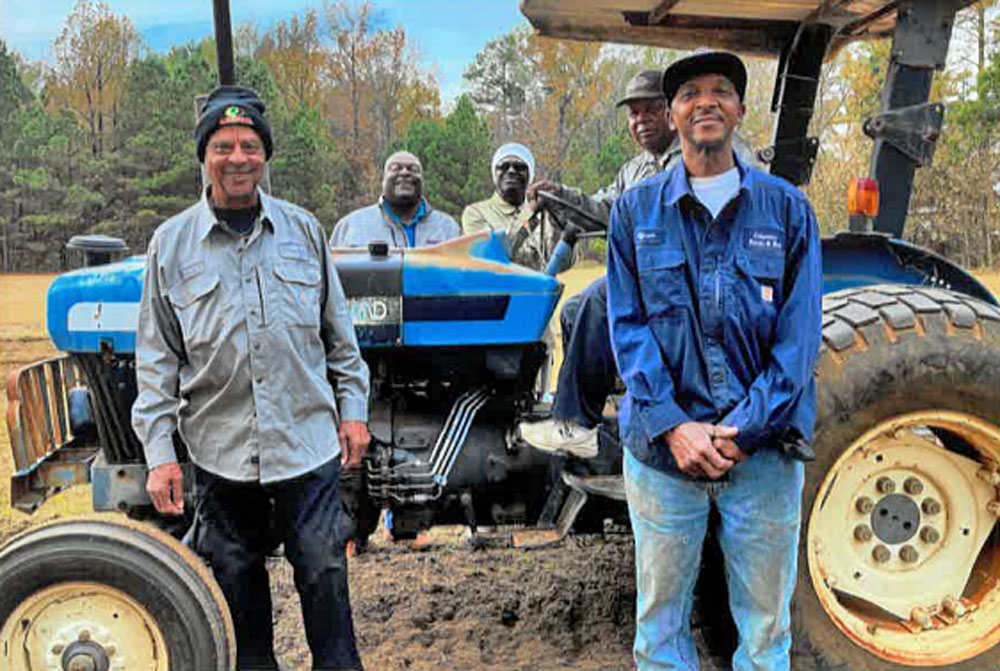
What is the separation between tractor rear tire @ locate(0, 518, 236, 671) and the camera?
8.31ft

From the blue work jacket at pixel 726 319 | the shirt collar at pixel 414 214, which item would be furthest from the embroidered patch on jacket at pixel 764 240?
the shirt collar at pixel 414 214

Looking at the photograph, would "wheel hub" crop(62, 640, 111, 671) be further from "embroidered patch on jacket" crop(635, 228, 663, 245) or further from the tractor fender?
the tractor fender

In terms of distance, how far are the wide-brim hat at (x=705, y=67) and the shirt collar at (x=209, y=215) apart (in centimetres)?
115

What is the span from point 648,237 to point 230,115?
1.19m

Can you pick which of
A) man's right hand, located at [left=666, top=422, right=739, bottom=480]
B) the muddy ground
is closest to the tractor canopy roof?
man's right hand, located at [left=666, top=422, right=739, bottom=480]

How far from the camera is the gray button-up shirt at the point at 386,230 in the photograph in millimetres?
4621

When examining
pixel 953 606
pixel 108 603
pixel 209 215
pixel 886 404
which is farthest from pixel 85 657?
pixel 953 606

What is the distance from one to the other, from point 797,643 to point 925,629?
50cm

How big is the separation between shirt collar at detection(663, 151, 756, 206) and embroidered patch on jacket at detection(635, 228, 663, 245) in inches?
3.2

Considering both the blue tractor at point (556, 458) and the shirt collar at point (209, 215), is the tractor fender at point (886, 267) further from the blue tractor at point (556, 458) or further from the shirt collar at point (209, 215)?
the shirt collar at point (209, 215)

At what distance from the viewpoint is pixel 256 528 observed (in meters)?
2.63

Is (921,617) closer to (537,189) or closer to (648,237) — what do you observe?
(648,237)

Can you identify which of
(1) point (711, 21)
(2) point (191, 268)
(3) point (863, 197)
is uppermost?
(1) point (711, 21)

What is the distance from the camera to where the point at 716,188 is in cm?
224
